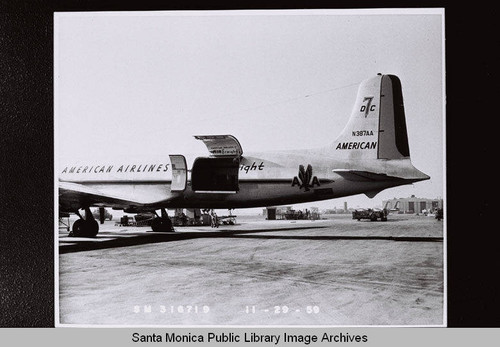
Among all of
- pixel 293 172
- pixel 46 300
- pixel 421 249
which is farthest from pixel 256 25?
pixel 46 300

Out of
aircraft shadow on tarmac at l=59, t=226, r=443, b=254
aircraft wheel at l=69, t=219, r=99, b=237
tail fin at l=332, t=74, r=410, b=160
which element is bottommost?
aircraft shadow on tarmac at l=59, t=226, r=443, b=254

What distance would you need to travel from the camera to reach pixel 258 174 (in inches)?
265

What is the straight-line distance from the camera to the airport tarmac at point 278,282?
5.38 m

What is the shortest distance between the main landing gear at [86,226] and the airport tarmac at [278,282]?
0.12 meters

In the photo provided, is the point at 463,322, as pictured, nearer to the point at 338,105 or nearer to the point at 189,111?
the point at 338,105

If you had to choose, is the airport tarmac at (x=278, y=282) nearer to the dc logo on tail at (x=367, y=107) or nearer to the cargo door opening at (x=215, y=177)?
the cargo door opening at (x=215, y=177)

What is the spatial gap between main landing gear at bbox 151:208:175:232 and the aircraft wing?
0.34 m

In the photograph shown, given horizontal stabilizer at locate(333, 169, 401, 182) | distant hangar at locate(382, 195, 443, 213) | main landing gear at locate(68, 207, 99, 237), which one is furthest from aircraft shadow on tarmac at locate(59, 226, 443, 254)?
horizontal stabilizer at locate(333, 169, 401, 182)

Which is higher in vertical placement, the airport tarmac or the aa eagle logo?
the aa eagle logo

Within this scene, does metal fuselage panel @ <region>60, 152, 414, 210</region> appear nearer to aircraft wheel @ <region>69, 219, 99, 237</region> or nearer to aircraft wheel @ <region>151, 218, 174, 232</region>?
aircraft wheel @ <region>151, 218, 174, 232</region>

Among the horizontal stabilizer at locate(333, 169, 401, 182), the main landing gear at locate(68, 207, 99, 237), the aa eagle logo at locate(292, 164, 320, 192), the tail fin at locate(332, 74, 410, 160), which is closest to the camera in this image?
the tail fin at locate(332, 74, 410, 160)

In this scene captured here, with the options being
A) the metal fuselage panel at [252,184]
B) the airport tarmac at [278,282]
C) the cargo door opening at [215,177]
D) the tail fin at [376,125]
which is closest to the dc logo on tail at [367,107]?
the tail fin at [376,125]

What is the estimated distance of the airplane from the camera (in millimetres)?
5879

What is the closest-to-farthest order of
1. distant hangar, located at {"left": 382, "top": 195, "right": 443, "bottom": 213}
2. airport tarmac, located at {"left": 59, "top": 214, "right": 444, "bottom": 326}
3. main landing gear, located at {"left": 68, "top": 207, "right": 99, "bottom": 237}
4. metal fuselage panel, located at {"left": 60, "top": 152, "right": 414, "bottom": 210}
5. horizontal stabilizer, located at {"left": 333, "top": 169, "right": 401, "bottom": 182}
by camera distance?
airport tarmac, located at {"left": 59, "top": 214, "right": 444, "bottom": 326} < distant hangar, located at {"left": 382, "top": 195, "right": 443, "bottom": 213} < main landing gear, located at {"left": 68, "top": 207, "right": 99, "bottom": 237} < horizontal stabilizer, located at {"left": 333, "top": 169, "right": 401, "bottom": 182} < metal fuselage panel, located at {"left": 60, "top": 152, "right": 414, "bottom": 210}
